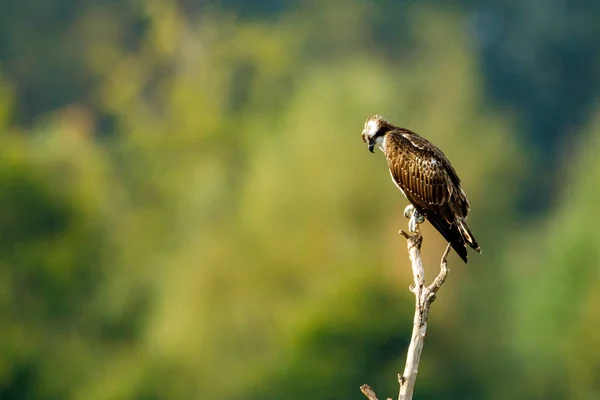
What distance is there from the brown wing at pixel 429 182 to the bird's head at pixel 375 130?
76mm

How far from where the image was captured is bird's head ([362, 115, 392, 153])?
1098 centimetres

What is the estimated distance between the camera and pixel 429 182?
1055 centimetres

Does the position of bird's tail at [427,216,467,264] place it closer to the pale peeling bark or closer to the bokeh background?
the pale peeling bark

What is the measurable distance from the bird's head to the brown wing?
8 cm

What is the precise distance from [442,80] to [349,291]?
23953 millimetres

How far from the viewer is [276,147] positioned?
34969 millimetres

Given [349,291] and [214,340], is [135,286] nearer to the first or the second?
[214,340]

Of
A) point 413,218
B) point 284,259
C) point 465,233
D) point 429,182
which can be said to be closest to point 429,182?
point 429,182

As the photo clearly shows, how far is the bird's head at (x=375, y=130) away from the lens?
1098cm

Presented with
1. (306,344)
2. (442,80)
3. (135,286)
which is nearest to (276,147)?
(135,286)

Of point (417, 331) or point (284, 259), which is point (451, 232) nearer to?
point (417, 331)

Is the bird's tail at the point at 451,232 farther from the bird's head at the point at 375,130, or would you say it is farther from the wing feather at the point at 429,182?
the bird's head at the point at 375,130

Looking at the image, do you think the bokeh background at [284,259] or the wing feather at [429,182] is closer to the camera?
the wing feather at [429,182]

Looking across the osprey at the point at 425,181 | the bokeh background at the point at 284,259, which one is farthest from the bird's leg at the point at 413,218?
the bokeh background at the point at 284,259
